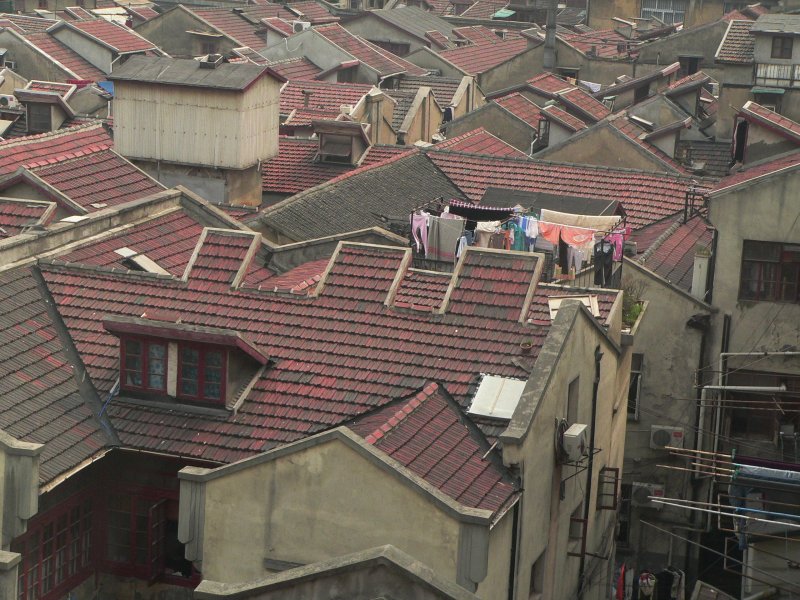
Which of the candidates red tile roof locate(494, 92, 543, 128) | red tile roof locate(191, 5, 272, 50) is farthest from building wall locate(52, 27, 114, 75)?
red tile roof locate(494, 92, 543, 128)

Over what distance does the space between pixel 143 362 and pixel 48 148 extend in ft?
55.8

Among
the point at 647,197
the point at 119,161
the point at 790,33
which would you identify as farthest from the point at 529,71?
the point at 119,161

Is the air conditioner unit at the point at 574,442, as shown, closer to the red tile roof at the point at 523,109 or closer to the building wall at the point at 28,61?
the red tile roof at the point at 523,109

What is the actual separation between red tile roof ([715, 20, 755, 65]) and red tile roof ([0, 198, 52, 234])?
39.7m

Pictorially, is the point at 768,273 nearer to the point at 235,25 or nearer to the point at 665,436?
the point at 665,436

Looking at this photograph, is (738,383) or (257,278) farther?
(738,383)

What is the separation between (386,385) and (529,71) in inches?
2711

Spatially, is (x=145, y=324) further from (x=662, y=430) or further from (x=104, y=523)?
(x=662, y=430)

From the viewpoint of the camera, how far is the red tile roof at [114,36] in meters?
90.8

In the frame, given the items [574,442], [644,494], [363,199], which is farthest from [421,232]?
[574,442]

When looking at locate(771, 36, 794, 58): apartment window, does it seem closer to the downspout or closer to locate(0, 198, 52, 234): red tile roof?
the downspout

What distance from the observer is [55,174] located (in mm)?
45062

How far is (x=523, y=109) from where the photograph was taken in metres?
72.8

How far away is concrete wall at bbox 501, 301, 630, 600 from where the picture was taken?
29.1 metres
